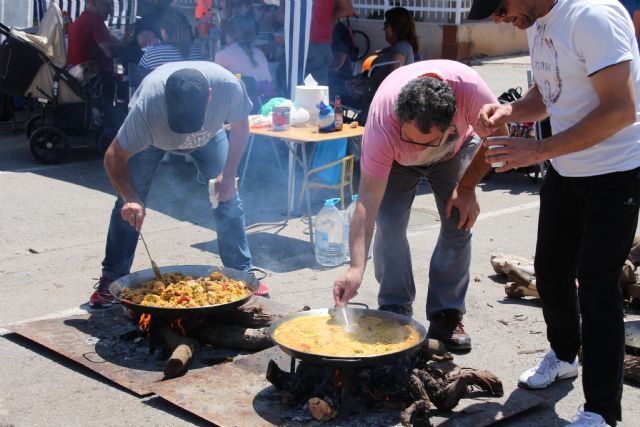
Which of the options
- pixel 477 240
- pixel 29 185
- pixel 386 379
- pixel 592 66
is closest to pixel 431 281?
pixel 386 379

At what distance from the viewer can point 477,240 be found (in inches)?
289

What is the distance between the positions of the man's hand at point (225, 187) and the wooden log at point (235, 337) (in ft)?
3.34

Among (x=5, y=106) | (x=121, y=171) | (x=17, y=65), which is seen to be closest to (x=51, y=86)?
(x=17, y=65)

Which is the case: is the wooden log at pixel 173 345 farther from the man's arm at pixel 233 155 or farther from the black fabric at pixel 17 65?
the black fabric at pixel 17 65

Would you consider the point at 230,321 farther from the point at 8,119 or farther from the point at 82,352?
the point at 8,119

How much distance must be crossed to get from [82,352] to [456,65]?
2.56m

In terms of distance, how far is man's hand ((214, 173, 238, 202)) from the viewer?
546cm

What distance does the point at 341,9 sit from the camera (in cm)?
1173

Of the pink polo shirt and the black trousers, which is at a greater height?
the pink polo shirt

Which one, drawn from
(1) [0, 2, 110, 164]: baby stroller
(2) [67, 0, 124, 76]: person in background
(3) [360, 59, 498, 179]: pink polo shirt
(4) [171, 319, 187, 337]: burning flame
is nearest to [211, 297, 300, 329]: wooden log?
(4) [171, 319, 187, 337]: burning flame

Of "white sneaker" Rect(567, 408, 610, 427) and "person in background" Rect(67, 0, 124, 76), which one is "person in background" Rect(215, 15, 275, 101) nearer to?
"person in background" Rect(67, 0, 124, 76)

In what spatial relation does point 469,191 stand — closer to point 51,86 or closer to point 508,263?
point 508,263

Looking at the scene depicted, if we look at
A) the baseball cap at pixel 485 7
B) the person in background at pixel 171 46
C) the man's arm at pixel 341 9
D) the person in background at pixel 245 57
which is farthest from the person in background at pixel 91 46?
the baseball cap at pixel 485 7

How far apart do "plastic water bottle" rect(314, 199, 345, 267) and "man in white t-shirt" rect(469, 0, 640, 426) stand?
116 inches
